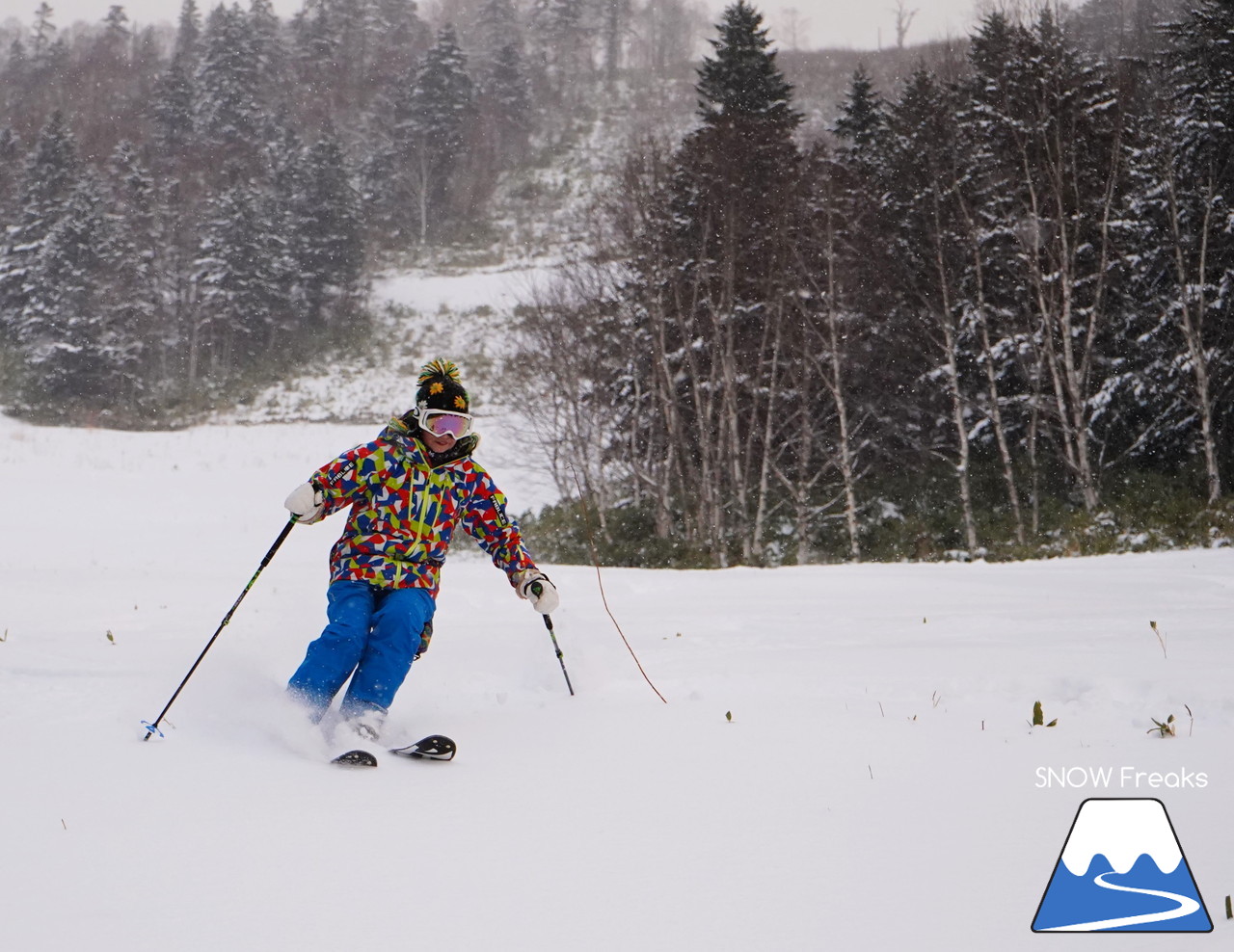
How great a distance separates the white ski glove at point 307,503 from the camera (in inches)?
154

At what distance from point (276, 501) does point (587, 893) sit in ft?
78.6

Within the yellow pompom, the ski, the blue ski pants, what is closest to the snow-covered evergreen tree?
the yellow pompom

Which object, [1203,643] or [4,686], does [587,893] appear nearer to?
[4,686]

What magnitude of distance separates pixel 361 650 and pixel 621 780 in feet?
4.73

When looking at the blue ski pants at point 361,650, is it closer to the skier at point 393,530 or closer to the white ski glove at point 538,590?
the skier at point 393,530

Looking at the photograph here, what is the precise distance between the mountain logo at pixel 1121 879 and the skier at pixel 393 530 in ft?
8.38

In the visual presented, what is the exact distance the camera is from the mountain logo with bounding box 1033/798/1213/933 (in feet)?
5.67

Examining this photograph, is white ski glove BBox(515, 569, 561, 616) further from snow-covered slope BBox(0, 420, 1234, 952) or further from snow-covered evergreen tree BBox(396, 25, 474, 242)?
snow-covered evergreen tree BBox(396, 25, 474, 242)

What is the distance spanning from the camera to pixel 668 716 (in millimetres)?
3738

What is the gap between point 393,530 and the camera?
159 inches

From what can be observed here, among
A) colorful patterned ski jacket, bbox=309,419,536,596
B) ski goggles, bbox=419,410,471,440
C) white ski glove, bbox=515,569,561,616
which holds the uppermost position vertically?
ski goggles, bbox=419,410,471,440

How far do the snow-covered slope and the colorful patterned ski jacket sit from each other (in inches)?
25.5

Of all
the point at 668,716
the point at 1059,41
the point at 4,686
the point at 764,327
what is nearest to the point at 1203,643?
the point at 668,716

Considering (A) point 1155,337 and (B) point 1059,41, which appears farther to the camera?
(B) point 1059,41
